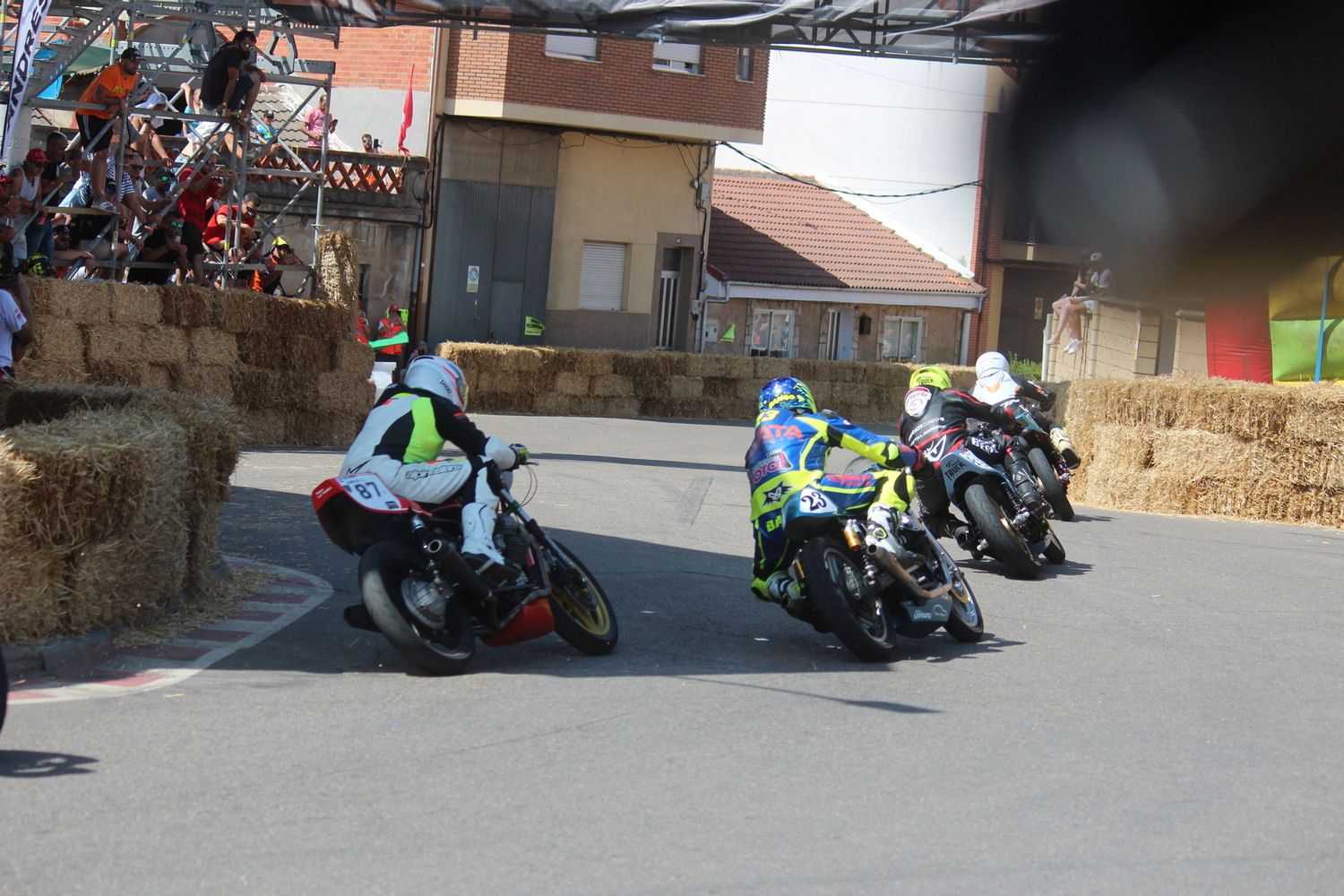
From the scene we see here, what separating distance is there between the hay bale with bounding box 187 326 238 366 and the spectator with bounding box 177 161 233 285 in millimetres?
920

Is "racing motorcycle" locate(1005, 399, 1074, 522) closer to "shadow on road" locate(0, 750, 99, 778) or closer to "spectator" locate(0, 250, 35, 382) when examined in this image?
"spectator" locate(0, 250, 35, 382)

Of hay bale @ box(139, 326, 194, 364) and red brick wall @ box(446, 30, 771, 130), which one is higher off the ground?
red brick wall @ box(446, 30, 771, 130)

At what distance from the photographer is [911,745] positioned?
20.8 ft

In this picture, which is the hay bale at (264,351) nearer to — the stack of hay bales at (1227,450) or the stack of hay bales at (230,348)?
the stack of hay bales at (230,348)

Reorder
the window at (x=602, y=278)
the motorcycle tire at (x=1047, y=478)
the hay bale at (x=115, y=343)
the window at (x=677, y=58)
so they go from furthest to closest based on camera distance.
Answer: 1. the window at (x=602, y=278)
2. the window at (x=677, y=58)
3. the hay bale at (x=115, y=343)
4. the motorcycle tire at (x=1047, y=478)

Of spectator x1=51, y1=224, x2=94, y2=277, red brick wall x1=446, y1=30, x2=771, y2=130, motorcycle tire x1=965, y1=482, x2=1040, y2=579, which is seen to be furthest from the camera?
red brick wall x1=446, y1=30, x2=771, y2=130

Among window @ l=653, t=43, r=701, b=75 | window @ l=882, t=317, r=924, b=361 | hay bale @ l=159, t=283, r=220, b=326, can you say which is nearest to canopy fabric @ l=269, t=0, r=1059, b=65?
hay bale @ l=159, t=283, r=220, b=326

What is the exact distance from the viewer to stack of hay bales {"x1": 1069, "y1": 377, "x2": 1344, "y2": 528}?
1605 centimetres

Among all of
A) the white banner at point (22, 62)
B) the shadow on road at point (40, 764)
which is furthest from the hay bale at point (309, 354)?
the shadow on road at point (40, 764)

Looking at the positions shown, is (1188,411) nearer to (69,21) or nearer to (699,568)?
(699,568)

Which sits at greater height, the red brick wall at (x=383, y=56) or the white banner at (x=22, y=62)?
the red brick wall at (x=383, y=56)

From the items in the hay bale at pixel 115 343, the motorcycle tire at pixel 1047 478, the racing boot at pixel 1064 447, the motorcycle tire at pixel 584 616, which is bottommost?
the motorcycle tire at pixel 584 616

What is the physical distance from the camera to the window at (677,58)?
33031 mm

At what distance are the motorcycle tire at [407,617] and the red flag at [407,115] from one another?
25087 millimetres
